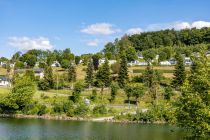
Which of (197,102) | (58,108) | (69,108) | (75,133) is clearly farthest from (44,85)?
(197,102)

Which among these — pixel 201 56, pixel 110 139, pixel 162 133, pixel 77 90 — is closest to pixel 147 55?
pixel 77 90

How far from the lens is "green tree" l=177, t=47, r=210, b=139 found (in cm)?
2352

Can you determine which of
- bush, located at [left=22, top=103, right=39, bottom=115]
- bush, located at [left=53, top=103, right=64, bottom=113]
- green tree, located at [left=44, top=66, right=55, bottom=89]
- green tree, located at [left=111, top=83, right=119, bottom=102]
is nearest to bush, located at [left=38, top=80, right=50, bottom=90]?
green tree, located at [left=44, top=66, right=55, bottom=89]

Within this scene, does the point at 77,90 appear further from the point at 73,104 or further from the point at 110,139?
the point at 110,139

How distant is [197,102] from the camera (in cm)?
2358

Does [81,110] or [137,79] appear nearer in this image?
[81,110]

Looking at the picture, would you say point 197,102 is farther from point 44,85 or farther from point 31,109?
point 44,85

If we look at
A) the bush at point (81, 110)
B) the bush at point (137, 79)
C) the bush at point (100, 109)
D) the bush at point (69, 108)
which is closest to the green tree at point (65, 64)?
the bush at point (137, 79)

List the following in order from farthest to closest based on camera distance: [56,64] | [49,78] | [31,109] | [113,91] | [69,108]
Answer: [56,64] < [49,78] < [113,91] < [31,109] < [69,108]

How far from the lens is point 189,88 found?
25.3 meters

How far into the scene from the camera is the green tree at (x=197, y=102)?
23.5m

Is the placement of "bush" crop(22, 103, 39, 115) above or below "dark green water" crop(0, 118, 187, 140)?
above

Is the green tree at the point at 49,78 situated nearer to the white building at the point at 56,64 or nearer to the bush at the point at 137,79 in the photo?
the bush at the point at 137,79

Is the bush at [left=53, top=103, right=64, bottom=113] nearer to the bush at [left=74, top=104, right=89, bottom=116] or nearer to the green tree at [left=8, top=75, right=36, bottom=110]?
the bush at [left=74, top=104, right=89, bottom=116]
